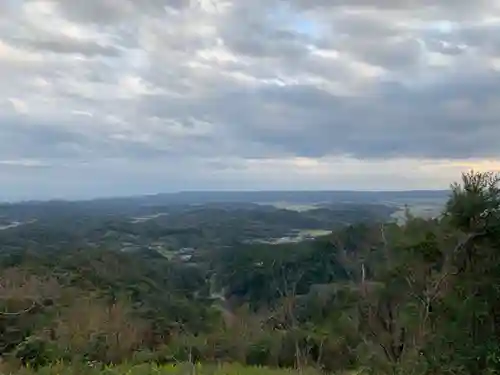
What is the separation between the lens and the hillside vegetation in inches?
262

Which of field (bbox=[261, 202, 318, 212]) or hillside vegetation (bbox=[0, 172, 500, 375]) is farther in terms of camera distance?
field (bbox=[261, 202, 318, 212])

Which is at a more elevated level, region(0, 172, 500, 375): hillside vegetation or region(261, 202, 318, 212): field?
region(261, 202, 318, 212): field

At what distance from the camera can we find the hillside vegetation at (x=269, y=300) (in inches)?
262

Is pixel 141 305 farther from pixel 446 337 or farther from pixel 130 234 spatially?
pixel 130 234

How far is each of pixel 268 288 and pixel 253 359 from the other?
8.17m

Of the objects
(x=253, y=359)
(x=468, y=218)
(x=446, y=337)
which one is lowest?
(x=253, y=359)

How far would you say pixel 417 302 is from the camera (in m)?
6.93

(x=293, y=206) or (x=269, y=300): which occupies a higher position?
(x=293, y=206)

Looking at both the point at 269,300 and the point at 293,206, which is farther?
the point at 293,206

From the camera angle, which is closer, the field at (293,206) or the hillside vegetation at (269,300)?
the hillside vegetation at (269,300)

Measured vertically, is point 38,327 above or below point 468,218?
below

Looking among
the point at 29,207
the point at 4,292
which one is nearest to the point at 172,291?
the point at 4,292

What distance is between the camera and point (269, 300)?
73.8 ft

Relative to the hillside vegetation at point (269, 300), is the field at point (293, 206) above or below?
above
